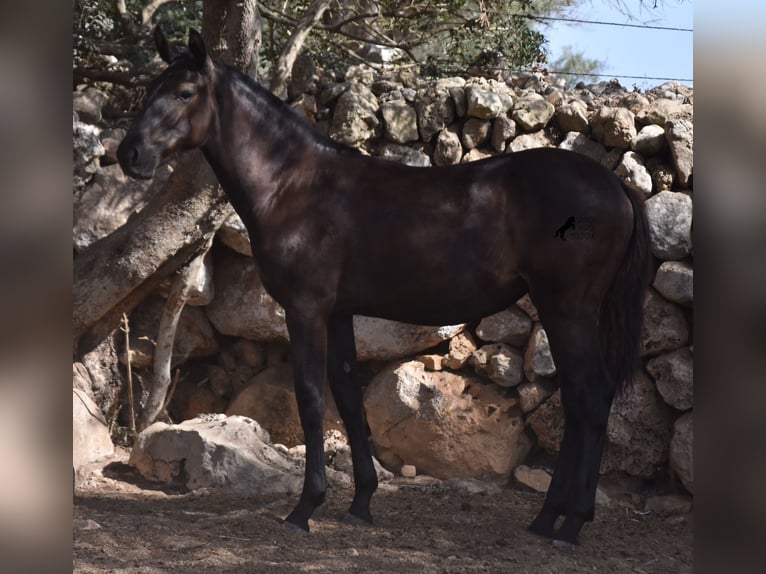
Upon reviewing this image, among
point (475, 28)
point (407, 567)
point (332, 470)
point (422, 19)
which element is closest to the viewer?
point (407, 567)

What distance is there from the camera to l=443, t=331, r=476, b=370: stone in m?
5.61

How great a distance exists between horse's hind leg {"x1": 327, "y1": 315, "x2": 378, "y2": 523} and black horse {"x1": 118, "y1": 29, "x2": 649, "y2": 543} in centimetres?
16

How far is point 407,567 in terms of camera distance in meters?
3.58

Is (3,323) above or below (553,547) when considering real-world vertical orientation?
above

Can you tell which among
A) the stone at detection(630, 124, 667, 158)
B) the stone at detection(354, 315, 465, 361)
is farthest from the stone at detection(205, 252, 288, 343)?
the stone at detection(630, 124, 667, 158)

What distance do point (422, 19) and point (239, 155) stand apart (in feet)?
13.4

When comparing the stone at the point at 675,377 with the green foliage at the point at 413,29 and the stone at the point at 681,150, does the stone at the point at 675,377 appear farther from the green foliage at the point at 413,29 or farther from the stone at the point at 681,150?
the green foliage at the point at 413,29

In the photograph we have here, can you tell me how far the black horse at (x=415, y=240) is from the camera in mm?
3883

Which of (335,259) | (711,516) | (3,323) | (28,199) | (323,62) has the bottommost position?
(711,516)

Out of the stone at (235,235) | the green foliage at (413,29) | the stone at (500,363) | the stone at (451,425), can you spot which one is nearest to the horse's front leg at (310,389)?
the stone at (451,425)

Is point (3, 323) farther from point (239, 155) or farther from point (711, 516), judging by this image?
point (239, 155)

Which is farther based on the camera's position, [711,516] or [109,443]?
[109,443]

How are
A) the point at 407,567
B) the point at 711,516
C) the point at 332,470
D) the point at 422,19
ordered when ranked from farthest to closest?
the point at 422,19 < the point at 332,470 < the point at 407,567 < the point at 711,516

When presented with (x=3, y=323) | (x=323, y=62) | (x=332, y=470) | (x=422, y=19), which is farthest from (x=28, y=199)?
(x=422, y=19)
